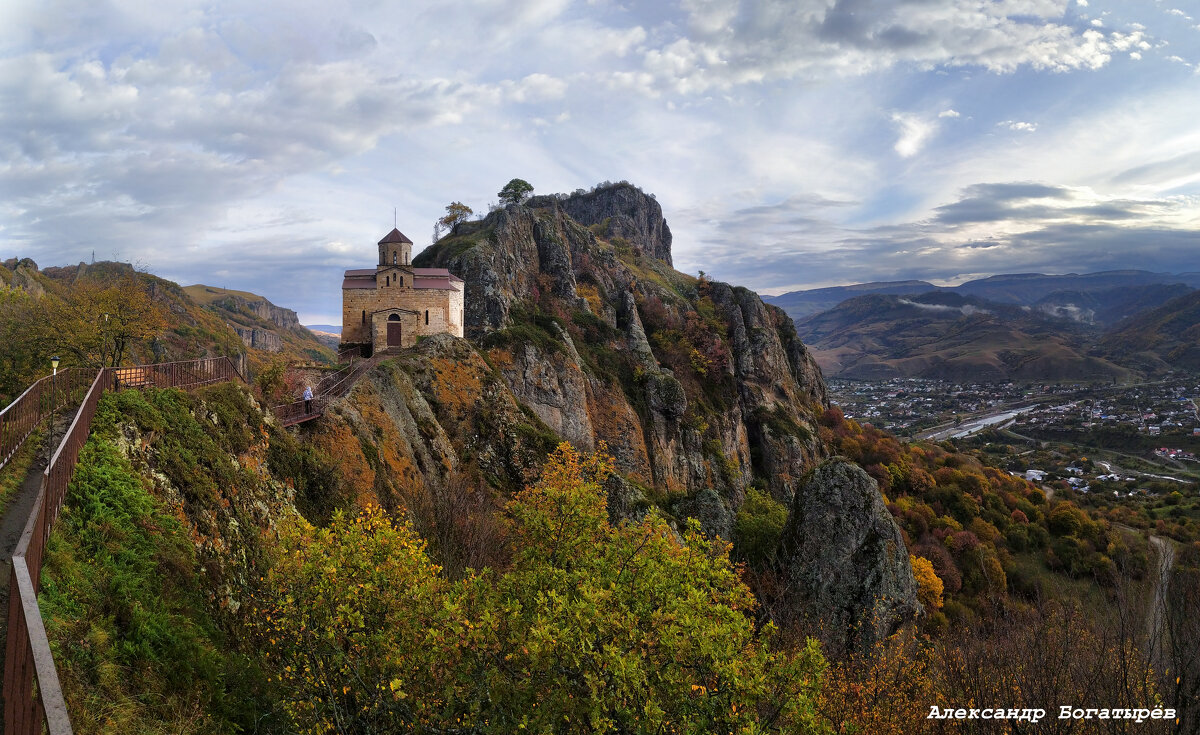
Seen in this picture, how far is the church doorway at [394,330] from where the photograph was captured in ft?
153

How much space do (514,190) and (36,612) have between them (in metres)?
94.9

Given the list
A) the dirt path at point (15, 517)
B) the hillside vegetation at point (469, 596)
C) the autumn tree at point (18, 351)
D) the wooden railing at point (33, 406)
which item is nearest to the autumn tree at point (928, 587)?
the hillside vegetation at point (469, 596)

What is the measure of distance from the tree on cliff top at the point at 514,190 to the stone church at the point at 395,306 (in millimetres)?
50326

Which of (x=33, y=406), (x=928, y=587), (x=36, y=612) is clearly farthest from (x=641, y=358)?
(x=36, y=612)

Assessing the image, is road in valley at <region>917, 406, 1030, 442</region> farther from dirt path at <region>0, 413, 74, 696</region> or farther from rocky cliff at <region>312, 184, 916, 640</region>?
dirt path at <region>0, 413, 74, 696</region>

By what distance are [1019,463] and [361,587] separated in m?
156

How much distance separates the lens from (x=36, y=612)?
5445 millimetres

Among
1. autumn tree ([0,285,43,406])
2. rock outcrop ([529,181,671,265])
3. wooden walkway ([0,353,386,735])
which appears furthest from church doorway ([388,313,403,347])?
rock outcrop ([529,181,671,265])

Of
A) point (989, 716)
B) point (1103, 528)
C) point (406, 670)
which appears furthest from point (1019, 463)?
point (406, 670)

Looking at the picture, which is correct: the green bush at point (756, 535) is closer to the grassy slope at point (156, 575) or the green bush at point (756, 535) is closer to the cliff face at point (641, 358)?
the cliff face at point (641, 358)

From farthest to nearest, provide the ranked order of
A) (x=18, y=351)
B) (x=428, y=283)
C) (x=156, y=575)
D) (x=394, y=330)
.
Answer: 1. (x=428, y=283)
2. (x=394, y=330)
3. (x=18, y=351)
4. (x=156, y=575)

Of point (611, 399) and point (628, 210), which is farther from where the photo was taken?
point (628, 210)

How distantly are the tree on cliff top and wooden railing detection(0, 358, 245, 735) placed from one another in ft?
273

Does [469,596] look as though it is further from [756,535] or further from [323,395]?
[756,535]
